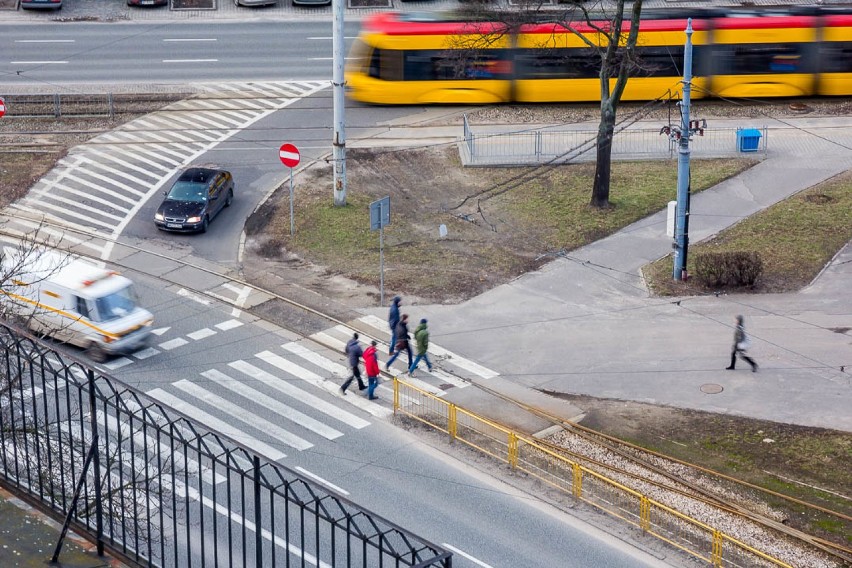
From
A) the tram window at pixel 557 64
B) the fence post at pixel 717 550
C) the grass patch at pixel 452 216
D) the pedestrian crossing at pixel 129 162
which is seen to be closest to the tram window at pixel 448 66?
the tram window at pixel 557 64

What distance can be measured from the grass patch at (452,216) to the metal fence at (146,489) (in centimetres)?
1045

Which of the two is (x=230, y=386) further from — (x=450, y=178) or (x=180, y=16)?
(x=180, y=16)

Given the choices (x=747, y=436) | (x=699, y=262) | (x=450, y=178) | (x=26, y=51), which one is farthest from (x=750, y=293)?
(x=26, y=51)

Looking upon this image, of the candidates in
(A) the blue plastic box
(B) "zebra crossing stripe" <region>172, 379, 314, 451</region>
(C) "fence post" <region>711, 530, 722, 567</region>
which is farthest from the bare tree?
(C) "fence post" <region>711, 530, 722, 567</region>

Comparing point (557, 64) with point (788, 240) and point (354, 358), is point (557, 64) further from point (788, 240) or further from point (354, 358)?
point (354, 358)

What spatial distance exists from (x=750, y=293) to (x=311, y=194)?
13491 mm

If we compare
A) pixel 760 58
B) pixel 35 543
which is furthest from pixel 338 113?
pixel 35 543

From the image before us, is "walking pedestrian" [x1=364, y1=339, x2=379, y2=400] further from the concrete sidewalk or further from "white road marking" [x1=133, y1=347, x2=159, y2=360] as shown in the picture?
the concrete sidewalk

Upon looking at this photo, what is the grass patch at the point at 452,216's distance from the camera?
3183 centimetres

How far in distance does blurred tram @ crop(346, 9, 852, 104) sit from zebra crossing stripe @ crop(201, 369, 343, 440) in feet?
66.4

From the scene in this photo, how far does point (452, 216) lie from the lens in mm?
35531

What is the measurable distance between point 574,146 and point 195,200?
1310cm

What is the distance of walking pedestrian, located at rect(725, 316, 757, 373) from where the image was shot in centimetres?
2588

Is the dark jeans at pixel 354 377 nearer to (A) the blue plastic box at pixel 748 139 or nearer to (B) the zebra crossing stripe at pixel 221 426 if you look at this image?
(B) the zebra crossing stripe at pixel 221 426
